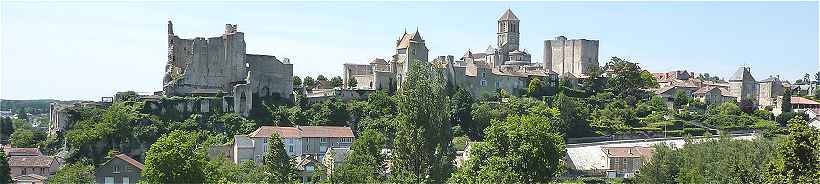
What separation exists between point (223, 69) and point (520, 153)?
30066 millimetres

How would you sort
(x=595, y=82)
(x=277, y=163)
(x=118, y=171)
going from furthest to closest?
(x=595, y=82) → (x=118, y=171) → (x=277, y=163)

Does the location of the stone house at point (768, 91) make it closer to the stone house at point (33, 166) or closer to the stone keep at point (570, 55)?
the stone keep at point (570, 55)

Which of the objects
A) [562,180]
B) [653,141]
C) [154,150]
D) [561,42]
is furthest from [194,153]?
[561,42]

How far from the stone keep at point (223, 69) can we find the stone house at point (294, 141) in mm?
5877

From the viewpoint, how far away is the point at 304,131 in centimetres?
5238

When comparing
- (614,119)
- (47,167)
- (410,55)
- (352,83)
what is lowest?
(47,167)

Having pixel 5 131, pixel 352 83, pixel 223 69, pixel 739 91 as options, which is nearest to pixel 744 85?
pixel 739 91

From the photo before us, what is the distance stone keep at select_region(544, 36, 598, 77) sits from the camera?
7919cm

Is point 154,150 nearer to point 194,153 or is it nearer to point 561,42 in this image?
point 194,153

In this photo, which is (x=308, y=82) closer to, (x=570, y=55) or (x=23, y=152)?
(x=23, y=152)

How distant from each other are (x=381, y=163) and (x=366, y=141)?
3.87 ft

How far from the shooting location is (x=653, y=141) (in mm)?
54750

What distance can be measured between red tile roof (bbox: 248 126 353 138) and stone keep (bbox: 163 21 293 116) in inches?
212

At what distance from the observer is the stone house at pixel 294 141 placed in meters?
49.5
